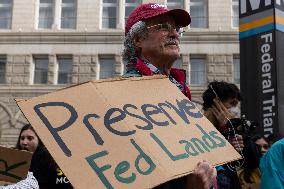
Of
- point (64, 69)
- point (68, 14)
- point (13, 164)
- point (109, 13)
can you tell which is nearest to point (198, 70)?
point (109, 13)

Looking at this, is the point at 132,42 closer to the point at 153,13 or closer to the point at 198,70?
the point at 153,13

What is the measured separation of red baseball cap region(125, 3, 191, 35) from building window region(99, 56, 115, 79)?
16793 mm

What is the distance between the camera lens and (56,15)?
19.8 metres

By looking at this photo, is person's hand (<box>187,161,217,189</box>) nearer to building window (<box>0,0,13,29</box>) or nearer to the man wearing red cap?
the man wearing red cap

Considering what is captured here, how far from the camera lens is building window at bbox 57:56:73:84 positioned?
19016 millimetres

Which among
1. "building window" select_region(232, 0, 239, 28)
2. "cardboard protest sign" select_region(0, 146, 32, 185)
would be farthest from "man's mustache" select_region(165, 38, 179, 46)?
"building window" select_region(232, 0, 239, 28)

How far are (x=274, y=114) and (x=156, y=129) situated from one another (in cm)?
530

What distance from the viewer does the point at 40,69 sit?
62.9 ft

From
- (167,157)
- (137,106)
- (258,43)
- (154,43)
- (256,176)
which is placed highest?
(258,43)

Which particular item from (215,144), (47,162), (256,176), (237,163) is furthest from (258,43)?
(215,144)

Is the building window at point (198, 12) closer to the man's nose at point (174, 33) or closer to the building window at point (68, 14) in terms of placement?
the building window at point (68, 14)

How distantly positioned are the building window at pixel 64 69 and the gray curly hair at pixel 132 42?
55.4 feet

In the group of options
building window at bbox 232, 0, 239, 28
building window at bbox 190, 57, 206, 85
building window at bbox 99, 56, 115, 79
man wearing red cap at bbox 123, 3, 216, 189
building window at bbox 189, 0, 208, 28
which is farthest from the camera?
building window at bbox 189, 0, 208, 28

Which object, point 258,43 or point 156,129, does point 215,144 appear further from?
point 258,43
